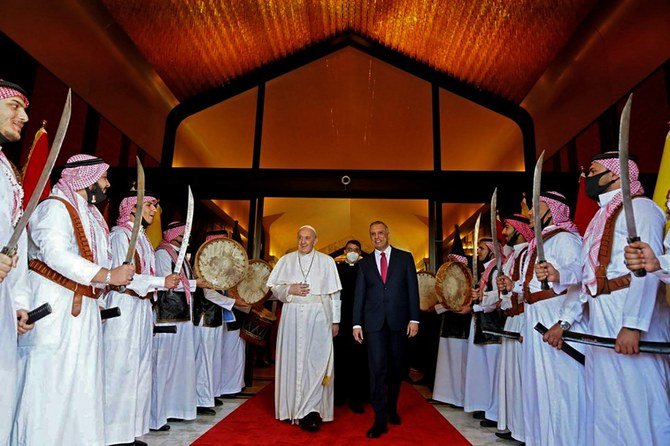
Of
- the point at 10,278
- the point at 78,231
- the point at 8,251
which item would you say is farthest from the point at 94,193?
the point at 8,251

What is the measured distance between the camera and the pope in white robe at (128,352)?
3.13 m

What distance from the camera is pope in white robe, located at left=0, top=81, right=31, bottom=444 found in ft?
6.20

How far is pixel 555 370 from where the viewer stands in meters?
2.90

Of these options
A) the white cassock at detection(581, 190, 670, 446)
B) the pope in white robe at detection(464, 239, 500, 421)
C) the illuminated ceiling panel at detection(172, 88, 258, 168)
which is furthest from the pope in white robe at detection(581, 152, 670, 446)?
the illuminated ceiling panel at detection(172, 88, 258, 168)

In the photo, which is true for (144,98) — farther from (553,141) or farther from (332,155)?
(553,141)

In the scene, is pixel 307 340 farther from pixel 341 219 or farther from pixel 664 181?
pixel 341 219

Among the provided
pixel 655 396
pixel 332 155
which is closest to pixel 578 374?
pixel 655 396

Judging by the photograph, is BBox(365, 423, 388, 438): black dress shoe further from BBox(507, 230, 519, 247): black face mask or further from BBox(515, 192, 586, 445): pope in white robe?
BBox(507, 230, 519, 247): black face mask

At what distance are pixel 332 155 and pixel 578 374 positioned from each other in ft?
17.7

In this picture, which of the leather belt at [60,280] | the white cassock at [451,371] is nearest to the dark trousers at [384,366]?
the white cassock at [451,371]

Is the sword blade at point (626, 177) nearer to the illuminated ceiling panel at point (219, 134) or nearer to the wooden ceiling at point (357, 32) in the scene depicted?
the wooden ceiling at point (357, 32)

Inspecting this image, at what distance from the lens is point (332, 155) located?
7547 mm

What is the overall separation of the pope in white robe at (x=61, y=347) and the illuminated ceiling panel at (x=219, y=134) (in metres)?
5.04

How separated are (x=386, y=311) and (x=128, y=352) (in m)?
2.09
